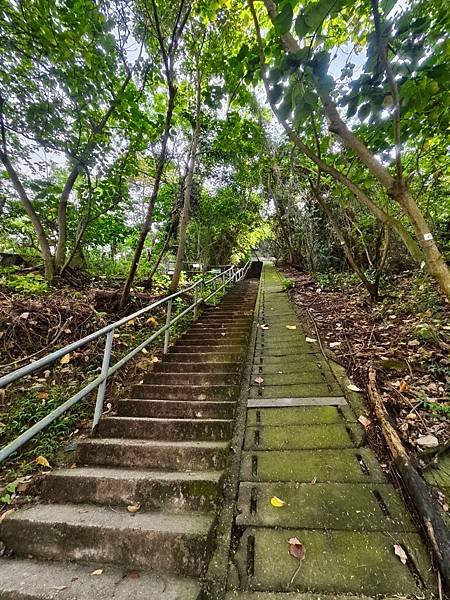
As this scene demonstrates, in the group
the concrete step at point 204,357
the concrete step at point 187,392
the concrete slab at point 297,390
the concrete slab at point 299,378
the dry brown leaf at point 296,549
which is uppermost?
the concrete step at point 204,357

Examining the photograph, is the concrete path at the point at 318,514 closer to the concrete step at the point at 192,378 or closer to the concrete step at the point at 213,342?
the concrete step at the point at 192,378

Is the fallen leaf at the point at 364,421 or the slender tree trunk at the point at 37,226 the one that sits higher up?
the slender tree trunk at the point at 37,226

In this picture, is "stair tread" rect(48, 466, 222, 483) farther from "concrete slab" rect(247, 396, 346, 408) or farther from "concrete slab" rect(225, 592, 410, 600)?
"concrete slab" rect(247, 396, 346, 408)

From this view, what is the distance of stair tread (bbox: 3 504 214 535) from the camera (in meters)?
1.65

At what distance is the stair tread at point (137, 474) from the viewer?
6.40ft

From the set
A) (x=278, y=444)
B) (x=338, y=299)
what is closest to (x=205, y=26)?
(x=338, y=299)

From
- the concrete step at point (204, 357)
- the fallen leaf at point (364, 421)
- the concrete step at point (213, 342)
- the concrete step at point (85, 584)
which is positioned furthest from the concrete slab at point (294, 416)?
the concrete step at point (213, 342)

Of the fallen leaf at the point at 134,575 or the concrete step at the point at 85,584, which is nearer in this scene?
the concrete step at the point at 85,584

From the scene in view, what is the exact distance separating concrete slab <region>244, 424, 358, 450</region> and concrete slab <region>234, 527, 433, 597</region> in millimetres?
739

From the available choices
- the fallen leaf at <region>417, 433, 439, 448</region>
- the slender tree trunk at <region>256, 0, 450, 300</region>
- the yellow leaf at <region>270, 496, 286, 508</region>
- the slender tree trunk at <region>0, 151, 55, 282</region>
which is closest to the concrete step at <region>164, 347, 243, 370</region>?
the yellow leaf at <region>270, 496, 286, 508</region>

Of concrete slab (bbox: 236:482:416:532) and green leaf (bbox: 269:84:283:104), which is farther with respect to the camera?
green leaf (bbox: 269:84:283:104)

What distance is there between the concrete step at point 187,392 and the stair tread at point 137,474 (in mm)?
995

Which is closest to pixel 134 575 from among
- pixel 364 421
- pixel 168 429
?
pixel 168 429

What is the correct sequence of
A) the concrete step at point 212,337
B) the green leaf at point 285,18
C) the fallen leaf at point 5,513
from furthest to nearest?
the concrete step at point 212,337 < the fallen leaf at point 5,513 < the green leaf at point 285,18
